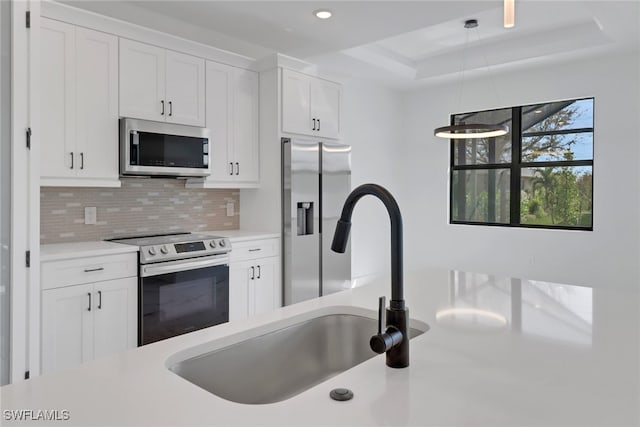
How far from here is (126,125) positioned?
10.4 ft

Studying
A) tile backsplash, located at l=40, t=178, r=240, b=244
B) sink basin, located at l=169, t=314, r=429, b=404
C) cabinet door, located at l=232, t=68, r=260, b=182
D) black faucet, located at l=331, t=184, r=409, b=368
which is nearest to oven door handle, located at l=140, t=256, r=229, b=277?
tile backsplash, located at l=40, t=178, r=240, b=244

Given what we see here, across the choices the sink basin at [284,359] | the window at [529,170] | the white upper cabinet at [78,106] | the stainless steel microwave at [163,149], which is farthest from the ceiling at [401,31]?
the sink basin at [284,359]

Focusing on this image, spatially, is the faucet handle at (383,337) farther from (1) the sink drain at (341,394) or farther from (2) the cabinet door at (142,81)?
Result: (2) the cabinet door at (142,81)

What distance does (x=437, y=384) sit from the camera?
3.26 ft

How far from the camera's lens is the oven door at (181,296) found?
302cm

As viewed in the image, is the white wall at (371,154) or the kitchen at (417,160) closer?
the kitchen at (417,160)

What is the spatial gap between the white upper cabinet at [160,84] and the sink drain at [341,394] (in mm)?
2876

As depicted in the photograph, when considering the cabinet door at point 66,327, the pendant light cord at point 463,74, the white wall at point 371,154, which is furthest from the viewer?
the white wall at point 371,154

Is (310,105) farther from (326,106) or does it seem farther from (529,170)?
(529,170)

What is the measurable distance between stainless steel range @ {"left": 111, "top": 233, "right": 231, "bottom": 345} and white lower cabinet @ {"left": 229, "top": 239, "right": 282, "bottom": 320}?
0.10m

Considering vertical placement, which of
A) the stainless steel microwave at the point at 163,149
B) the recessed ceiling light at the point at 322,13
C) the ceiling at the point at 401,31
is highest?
the ceiling at the point at 401,31

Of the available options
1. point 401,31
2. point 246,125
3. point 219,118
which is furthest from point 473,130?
point 219,118

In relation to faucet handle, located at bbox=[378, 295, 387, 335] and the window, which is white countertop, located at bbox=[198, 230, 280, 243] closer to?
faucet handle, located at bbox=[378, 295, 387, 335]

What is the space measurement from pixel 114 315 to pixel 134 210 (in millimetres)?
999
